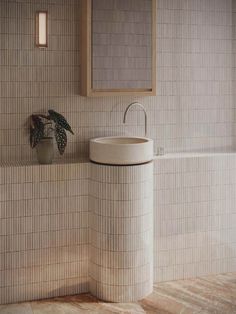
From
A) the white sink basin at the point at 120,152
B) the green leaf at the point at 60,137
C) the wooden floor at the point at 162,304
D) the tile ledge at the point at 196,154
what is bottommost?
the wooden floor at the point at 162,304

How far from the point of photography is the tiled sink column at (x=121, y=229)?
3.89 m

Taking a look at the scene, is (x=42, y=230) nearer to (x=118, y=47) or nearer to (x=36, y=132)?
(x=36, y=132)

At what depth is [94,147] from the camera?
13.0 feet

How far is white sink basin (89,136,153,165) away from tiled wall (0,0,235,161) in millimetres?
316

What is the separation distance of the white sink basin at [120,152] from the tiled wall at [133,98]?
0.32 metres

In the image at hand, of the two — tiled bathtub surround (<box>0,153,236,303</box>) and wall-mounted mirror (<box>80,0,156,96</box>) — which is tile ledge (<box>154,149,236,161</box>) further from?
wall-mounted mirror (<box>80,0,156,96</box>)

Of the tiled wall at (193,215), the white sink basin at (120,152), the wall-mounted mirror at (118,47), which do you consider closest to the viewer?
the white sink basin at (120,152)

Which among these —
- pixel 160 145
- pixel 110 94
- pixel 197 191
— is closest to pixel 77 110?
pixel 110 94

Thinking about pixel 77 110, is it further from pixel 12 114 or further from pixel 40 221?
pixel 40 221

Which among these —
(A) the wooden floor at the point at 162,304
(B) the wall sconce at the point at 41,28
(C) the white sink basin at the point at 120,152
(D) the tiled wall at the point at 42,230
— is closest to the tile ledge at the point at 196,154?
(C) the white sink basin at the point at 120,152

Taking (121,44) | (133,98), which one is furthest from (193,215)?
(121,44)

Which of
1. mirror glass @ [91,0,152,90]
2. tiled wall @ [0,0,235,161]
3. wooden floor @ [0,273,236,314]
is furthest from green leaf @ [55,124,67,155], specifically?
wooden floor @ [0,273,236,314]

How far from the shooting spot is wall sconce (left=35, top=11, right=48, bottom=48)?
3.93 m

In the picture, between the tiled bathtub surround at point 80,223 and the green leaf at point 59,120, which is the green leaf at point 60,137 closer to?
the green leaf at point 59,120
